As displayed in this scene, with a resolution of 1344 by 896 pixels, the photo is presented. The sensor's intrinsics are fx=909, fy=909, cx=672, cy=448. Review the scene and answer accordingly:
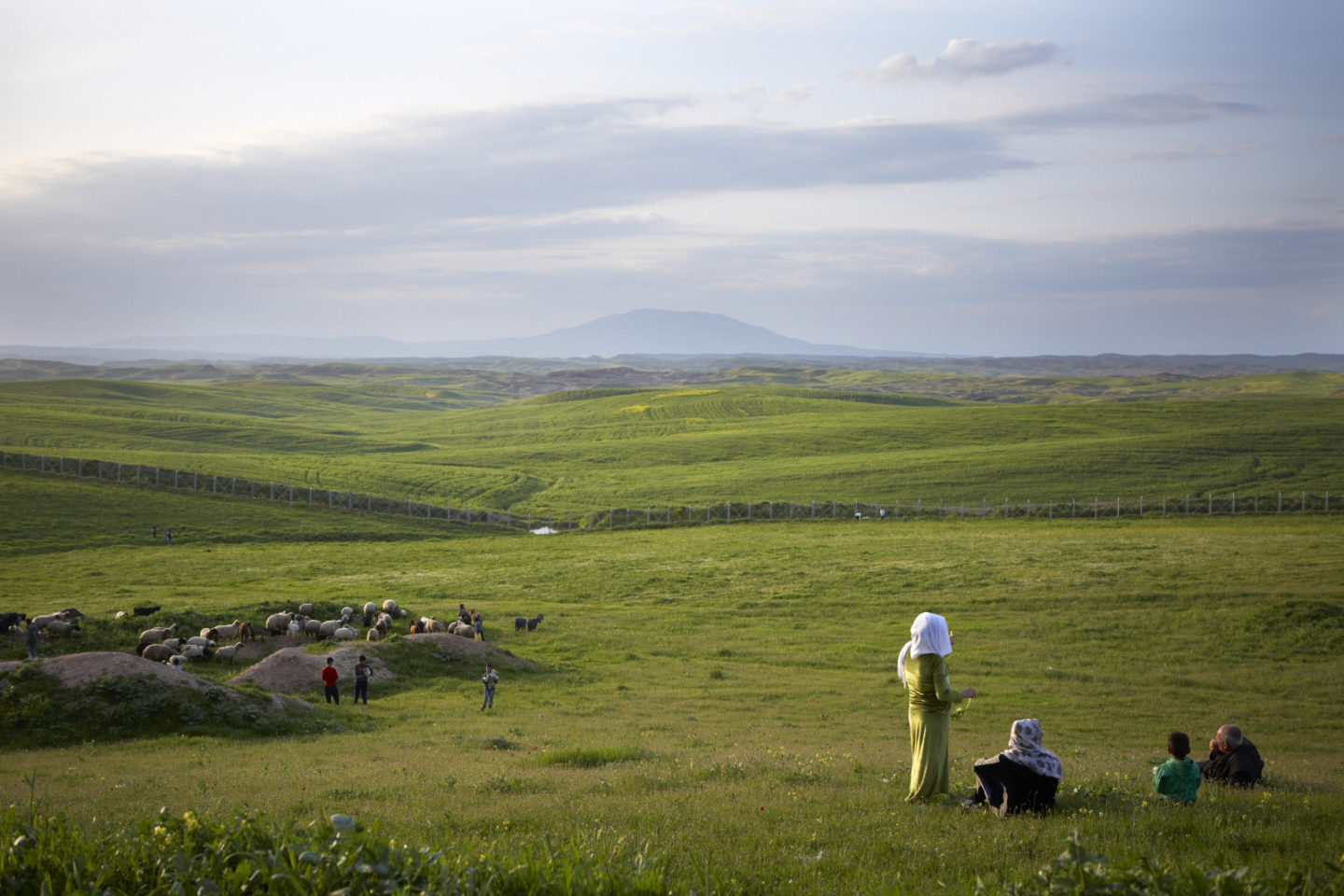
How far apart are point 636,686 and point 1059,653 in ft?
52.2

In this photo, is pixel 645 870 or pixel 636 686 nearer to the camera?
pixel 645 870

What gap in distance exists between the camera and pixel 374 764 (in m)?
17.3

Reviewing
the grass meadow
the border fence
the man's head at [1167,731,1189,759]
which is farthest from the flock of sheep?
the border fence

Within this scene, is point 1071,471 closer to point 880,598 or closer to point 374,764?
point 880,598

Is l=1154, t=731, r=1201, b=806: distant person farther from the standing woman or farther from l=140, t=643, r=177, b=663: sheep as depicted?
l=140, t=643, r=177, b=663: sheep

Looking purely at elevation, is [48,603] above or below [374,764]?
below

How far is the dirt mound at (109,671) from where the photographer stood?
21828 millimetres

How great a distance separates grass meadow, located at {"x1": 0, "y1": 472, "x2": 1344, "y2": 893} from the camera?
10.0m

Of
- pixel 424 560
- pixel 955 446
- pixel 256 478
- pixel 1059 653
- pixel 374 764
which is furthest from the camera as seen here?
pixel 955 446

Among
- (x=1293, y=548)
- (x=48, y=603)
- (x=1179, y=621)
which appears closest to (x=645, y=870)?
(x=1179, y=621)

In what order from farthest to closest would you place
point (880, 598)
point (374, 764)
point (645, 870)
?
point (880, 598) → point (374, 764) → point (645, 870)

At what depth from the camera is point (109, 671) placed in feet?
72.7

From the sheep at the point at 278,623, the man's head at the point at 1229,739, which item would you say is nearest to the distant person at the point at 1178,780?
the man's head at the point at 1229,739

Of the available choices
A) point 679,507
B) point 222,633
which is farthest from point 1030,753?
point 679,507
